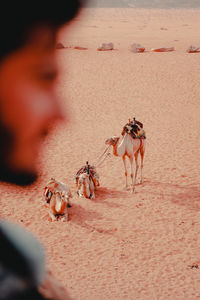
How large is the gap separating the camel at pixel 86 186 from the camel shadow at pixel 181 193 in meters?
1.39

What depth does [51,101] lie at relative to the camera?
2.60 ft

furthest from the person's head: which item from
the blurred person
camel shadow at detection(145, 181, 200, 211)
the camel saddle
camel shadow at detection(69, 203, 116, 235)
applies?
the camel saddle

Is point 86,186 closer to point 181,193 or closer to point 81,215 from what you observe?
point 81,215

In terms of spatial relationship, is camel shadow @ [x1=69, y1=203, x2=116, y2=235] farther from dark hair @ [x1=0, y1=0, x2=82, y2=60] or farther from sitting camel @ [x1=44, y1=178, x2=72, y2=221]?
dark hair @ [x1=0, y1=0, x2=82, y2=60]

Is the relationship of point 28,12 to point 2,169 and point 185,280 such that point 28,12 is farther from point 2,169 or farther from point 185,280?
point 185,280

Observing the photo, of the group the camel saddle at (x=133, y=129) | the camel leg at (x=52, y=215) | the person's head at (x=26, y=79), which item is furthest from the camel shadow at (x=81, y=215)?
the person's head at (x=26, y=79)

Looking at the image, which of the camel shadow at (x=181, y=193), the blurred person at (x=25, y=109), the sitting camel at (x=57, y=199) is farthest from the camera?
the camel shadow at (x=181, y=193)

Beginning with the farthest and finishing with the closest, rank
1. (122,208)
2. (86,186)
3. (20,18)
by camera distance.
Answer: (86,186)
(122,208)
(20,18)

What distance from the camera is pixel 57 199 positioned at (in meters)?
7.39

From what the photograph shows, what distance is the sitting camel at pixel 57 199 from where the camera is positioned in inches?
287

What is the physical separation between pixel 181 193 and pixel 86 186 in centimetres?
207

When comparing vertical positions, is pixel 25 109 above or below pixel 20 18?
below

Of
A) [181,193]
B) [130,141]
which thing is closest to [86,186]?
[130,141]

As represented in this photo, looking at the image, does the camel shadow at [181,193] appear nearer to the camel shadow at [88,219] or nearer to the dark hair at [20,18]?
the camel shadow at [88,219]
